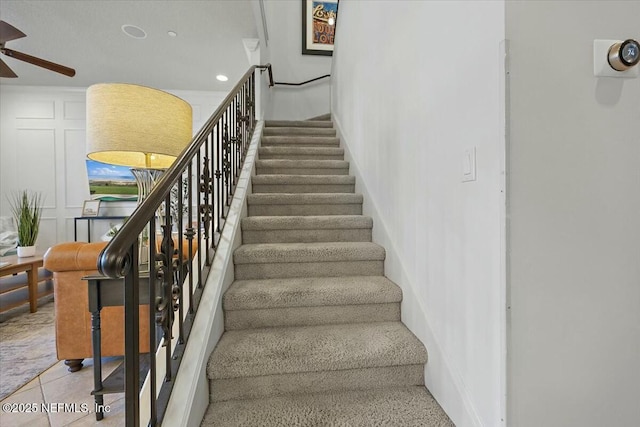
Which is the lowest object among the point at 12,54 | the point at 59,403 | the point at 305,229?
the point at 59,403

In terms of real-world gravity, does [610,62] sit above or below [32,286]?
above

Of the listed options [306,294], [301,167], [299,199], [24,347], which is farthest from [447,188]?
[24,347]

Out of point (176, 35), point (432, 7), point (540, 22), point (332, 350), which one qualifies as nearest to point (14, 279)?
point (176, 35)

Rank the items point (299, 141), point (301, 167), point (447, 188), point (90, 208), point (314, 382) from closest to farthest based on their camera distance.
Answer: point (447, 188)
point (314, 382)
point (301, 167)
point (299, 141)
point (90, 208)

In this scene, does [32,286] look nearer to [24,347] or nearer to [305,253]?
[24,347]

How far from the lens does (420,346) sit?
126cm

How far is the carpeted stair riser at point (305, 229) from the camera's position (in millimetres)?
1947

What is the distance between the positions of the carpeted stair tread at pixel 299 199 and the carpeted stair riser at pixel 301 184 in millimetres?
225

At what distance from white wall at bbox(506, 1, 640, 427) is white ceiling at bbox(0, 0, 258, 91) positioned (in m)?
3.14

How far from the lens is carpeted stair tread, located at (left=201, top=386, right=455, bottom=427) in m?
1.05

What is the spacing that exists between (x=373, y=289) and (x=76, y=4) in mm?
4018

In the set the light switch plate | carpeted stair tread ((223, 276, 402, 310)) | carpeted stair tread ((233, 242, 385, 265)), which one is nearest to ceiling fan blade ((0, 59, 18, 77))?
carpeted stair tread ((233, 242, 385, 265))

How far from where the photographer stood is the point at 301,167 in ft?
8.87

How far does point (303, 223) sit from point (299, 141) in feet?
5.07
